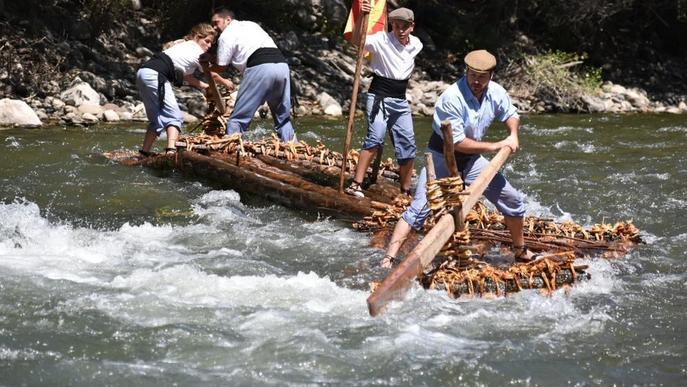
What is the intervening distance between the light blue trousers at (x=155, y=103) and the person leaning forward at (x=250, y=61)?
1.05 metres

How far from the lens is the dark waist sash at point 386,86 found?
922 cm

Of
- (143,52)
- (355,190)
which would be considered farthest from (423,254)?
(143,52)

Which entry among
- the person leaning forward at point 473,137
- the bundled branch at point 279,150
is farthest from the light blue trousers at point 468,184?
the bundled branch at point 279,150

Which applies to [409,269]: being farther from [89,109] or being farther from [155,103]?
[89,109]

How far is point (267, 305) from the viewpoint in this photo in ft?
22.2

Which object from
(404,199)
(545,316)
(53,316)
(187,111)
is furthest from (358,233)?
(187,111)

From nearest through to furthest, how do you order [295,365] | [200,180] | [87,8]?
1. [295,365]
2. [200,180]
3. [87,8]

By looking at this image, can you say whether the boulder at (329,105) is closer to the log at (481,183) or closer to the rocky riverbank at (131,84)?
the rocky riverbank at (131,84)

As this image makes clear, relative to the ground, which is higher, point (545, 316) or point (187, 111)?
point (545, 316)

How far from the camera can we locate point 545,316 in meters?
6.66

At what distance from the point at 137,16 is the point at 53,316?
610 inches

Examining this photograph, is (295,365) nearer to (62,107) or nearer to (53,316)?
(53,316)

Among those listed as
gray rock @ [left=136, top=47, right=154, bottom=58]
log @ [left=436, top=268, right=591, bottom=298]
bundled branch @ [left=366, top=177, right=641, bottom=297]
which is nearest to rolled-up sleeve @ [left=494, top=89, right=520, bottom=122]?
bundled branch @ [left=366, top=177, right=641, bottom=297]

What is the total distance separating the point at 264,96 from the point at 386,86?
6.65 feet
